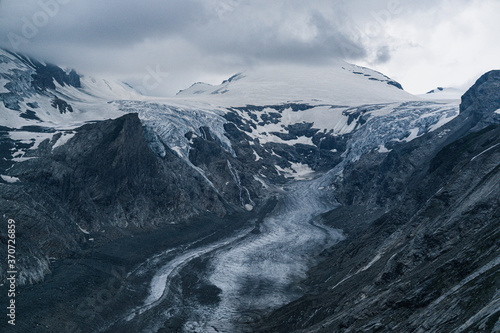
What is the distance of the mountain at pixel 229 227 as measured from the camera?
40319 mm

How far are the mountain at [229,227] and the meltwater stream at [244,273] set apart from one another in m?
0.34

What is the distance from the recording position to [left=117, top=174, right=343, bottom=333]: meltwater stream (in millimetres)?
56688

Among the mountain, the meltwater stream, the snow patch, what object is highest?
the snow patch

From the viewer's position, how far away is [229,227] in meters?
115

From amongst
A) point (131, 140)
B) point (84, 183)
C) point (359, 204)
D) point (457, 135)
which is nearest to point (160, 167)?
point (131, 140)

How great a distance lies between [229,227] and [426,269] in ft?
262

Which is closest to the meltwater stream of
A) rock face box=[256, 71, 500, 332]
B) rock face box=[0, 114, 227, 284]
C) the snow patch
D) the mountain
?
the mountain

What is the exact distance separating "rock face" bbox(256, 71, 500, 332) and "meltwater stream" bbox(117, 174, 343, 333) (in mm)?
5142

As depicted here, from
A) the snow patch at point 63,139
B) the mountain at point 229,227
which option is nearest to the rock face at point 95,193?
the mountain at point 229,227

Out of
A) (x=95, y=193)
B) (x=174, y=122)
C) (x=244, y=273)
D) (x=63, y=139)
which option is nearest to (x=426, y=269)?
(x=244, y=273)

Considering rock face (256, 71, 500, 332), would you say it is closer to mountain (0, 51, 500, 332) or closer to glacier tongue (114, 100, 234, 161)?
mountain (0, 51, 500, 332)

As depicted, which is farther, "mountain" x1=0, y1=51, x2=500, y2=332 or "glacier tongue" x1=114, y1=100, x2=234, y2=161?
"glacier tongue" x1=114, y1=100, x2=234, y2=161

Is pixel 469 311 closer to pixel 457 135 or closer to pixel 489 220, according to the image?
pixel 489 220

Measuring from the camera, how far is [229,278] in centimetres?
7469
